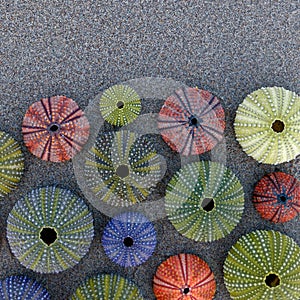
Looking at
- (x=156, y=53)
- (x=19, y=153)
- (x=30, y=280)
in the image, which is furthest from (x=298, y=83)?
(x=30, y=280)

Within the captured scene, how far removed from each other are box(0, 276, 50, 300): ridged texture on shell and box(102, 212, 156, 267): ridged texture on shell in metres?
0.61

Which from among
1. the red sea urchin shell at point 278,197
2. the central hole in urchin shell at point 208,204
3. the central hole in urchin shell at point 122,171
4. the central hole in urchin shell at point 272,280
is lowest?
the central hole in urchin shell at point 272,280

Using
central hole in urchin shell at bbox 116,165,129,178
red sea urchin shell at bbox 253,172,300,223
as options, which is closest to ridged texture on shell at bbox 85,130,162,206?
central hole in urchin shell at bbox 116,165,129,178

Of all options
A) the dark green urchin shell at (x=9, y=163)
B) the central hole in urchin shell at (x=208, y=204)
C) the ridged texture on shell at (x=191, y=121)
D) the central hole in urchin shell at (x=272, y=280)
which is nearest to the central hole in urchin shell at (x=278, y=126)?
the ridged texture on shell at (x=191, y=121)

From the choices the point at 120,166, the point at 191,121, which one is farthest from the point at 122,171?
the point at 191,121

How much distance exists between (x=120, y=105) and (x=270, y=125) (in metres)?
1.17

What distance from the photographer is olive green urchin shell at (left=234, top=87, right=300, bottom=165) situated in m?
3.14

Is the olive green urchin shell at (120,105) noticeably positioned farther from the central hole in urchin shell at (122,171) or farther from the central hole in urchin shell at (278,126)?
the central hole in urchin shell at (278,126)

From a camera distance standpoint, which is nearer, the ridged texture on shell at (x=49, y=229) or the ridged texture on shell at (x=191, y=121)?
the ridged texture on shell at (x=49, y=229)

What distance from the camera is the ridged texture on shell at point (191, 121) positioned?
3.18 meters

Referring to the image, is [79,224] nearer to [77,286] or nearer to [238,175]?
[77,286]

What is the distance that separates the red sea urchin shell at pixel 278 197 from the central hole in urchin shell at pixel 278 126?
457mm

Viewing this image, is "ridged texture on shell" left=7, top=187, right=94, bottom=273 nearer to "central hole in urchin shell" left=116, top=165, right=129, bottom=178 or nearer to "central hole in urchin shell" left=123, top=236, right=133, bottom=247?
"central hole in urchin shell" left=123, top=236, right=133, bottom=247

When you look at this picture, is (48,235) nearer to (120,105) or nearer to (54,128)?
(54,128)
